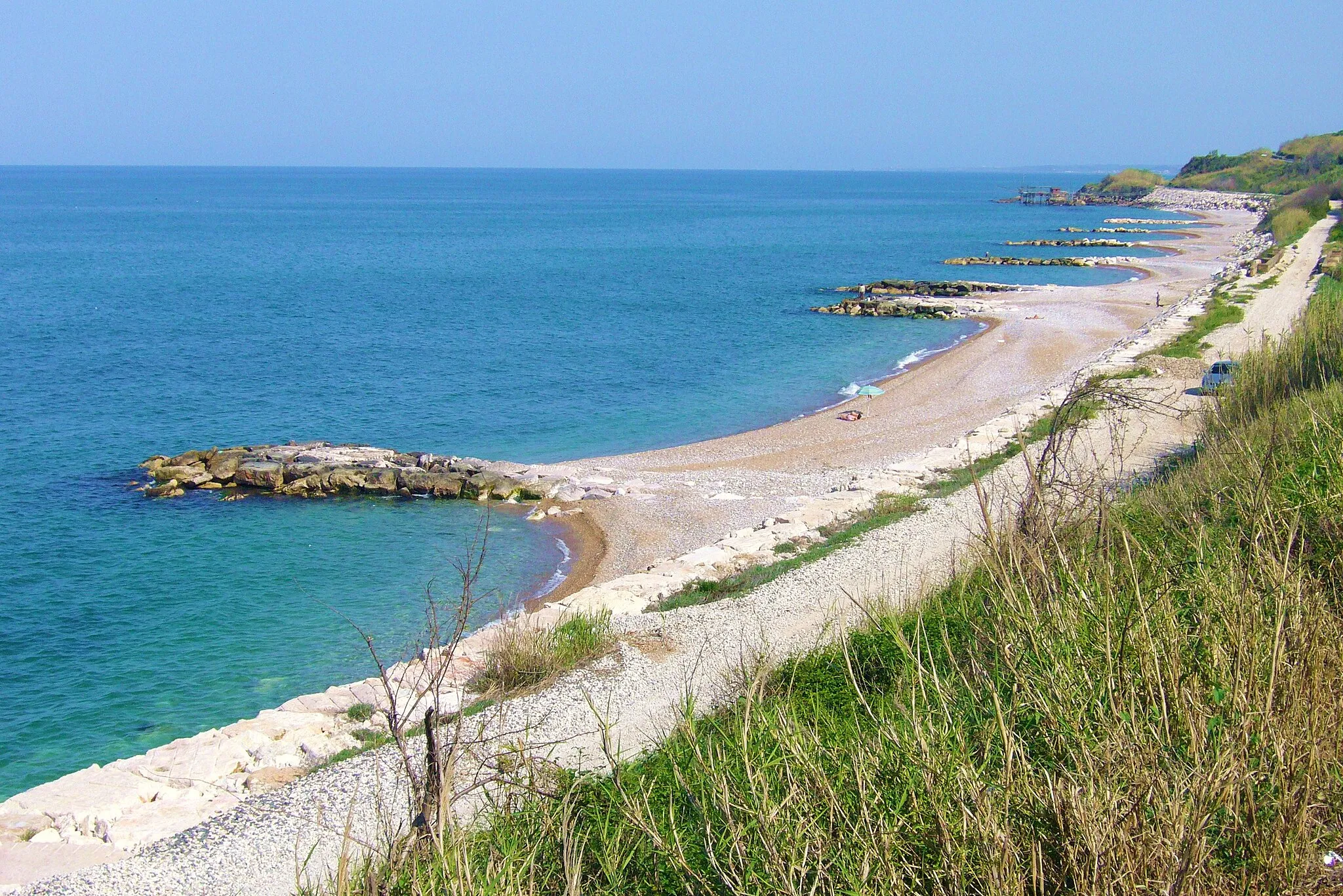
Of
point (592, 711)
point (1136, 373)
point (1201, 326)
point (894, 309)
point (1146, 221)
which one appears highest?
point (1146, 221)

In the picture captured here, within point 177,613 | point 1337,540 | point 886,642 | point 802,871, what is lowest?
point 177,613

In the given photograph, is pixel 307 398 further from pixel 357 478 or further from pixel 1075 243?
pixel 1075 243

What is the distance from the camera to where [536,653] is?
12508 mm

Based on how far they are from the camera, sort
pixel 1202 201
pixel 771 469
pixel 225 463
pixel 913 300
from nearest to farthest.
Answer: pixel 225 463
pixel 771 469
pixel 913 300
pixel 1202 201

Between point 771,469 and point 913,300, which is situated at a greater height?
point 913,300

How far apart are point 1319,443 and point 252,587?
1812 cm

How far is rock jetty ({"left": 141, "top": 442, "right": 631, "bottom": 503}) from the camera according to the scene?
25469 mm

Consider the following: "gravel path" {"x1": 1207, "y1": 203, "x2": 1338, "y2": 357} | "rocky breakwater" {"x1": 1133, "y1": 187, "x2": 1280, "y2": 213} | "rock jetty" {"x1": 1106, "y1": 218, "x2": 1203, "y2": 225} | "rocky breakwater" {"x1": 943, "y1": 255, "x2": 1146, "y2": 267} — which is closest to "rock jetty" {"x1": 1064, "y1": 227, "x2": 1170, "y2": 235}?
"rock jetty" {"x1": 1106, "y1": 218, "x2": 1203, "y2": 225}

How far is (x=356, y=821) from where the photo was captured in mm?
9312

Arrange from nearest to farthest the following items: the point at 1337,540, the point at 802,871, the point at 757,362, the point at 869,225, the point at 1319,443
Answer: the point at 802,871, the point at 1337,540, the point at 1319,443, the point at 757,362, the point at 869,225

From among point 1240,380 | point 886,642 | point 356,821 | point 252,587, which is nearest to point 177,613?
point 252,587

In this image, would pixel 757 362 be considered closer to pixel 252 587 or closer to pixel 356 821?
pixel 252 587

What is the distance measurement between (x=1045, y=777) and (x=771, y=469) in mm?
22629

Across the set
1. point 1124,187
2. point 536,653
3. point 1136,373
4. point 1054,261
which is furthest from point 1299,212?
point 1124,187
